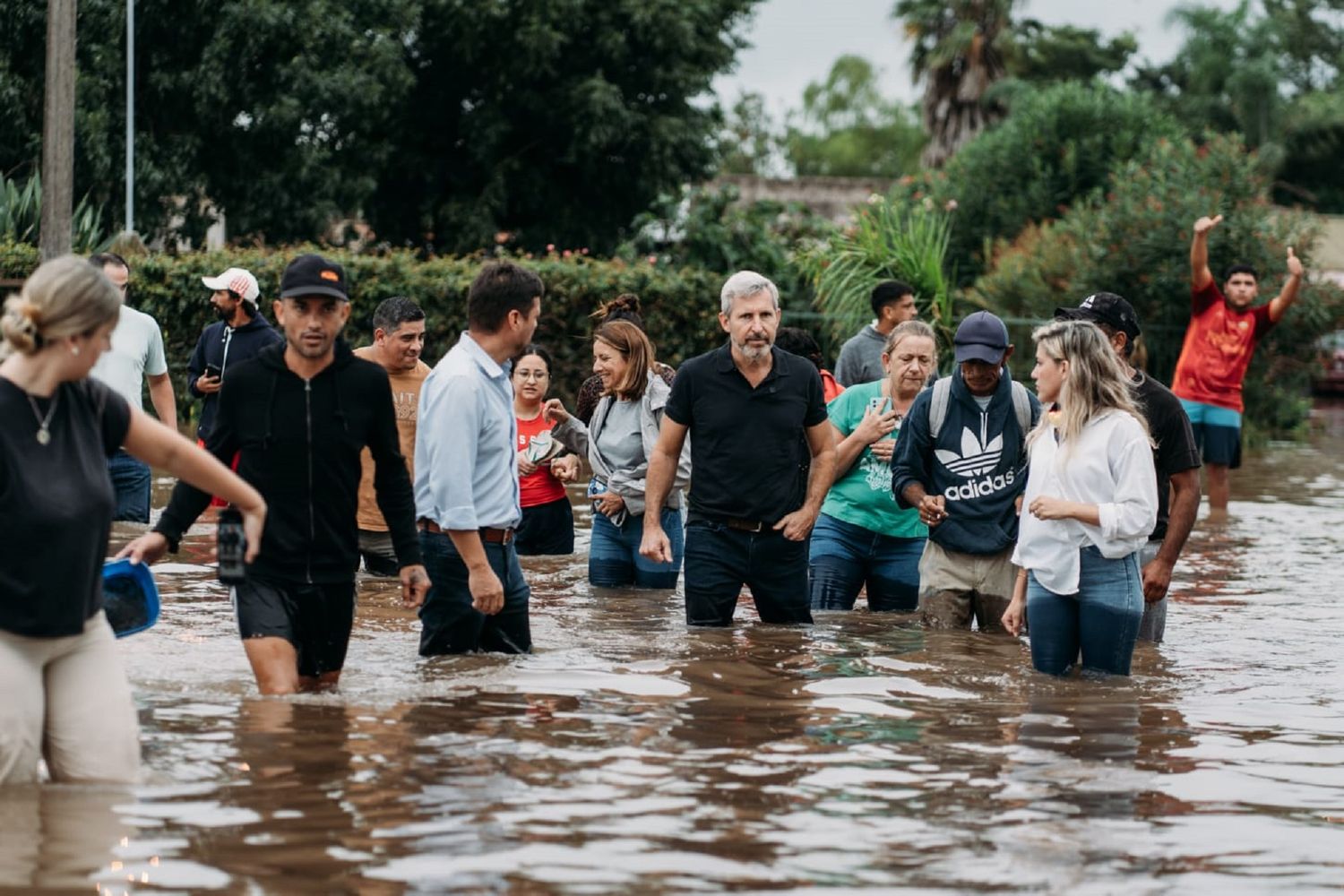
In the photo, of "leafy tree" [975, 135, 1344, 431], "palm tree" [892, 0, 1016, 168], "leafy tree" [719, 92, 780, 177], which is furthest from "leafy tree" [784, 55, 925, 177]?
"leafy tree" [975, 135, 1344, 431]

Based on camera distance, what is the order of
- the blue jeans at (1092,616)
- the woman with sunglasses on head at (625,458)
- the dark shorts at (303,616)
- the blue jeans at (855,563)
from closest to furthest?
the dark shorts at (303,616)
the blue jeans at (1092,616)
the blue jeans at (855,563)
the woman with sunglasses on head at (625,458)

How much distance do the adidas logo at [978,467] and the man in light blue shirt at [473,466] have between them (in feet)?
8.12

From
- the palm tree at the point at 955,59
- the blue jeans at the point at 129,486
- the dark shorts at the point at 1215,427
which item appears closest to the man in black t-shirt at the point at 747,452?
the blue jeans at the point at 129,486

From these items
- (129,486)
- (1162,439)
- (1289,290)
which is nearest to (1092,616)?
(1162,439)

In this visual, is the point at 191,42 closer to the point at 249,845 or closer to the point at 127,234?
the point at 127,234

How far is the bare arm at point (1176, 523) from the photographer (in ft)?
29.1

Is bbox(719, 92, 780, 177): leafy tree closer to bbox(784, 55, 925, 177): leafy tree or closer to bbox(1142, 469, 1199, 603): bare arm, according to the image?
bbox(784, 55, 925, 177): leafy tree

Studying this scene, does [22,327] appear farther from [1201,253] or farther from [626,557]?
[1201,253]

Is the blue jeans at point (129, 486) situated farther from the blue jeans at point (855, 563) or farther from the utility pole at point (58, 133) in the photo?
the utility pole at point (58, 133)

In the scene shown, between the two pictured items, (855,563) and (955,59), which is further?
(955,59)

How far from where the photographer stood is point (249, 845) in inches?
229

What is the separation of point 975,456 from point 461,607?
9.34 ft

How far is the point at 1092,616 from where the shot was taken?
27.1 ft

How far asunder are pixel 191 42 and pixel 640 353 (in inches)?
905
